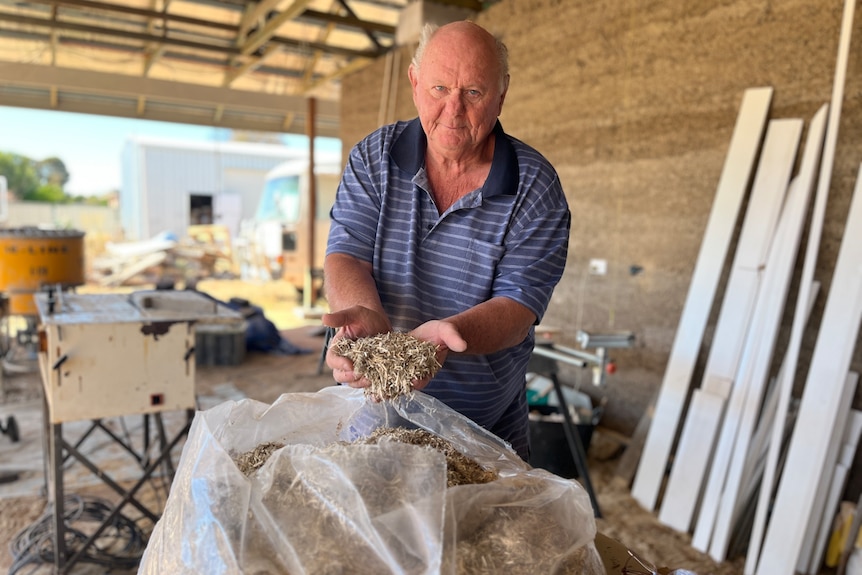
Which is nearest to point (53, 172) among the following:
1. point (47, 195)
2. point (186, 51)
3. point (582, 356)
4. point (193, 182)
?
point (47, 195)

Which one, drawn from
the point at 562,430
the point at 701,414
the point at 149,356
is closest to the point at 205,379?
the point at 149,356

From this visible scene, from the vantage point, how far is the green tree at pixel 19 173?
2241 centimetres

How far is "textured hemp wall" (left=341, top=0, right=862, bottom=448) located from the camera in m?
2.77

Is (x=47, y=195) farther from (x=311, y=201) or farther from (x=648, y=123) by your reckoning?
(x=648, y=123)

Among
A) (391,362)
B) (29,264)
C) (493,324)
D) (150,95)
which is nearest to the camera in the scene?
(391,362)

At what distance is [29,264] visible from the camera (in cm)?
473

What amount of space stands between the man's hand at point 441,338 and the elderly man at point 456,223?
0.37ft

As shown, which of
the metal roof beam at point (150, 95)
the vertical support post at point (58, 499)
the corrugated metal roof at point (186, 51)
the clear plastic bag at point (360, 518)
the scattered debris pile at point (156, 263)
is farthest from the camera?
the scattered debris pile at point (156, 263)

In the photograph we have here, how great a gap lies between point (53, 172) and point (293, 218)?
19.3 meters

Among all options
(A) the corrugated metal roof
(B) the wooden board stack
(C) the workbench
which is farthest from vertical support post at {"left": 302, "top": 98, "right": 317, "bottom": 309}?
(B) the wooden board stack

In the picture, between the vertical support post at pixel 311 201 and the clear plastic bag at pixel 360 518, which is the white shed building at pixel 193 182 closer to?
the vertical support post at pixel 311 201

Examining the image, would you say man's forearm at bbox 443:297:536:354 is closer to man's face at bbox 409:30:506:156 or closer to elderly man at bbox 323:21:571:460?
elderly man at bbox 323:21:571:460

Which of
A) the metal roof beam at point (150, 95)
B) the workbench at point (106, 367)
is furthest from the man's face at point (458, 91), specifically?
the metal roof beam at point (150, 95)

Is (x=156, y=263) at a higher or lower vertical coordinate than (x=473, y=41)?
lower
